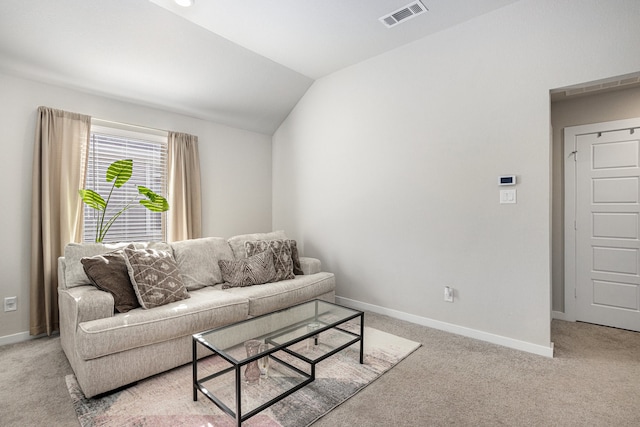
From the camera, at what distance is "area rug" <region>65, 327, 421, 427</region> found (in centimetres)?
183

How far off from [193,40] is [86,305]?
2436 mm

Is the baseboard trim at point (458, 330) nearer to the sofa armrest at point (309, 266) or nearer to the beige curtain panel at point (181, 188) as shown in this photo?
the sofa armrest at point (309, 266)

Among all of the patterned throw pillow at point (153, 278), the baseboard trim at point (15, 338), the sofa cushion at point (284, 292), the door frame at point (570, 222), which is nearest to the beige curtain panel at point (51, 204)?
the baseboard trim at point (15, 338)

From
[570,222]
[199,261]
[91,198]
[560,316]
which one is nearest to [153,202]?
[91,198]

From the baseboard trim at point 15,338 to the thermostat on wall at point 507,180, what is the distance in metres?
4.41

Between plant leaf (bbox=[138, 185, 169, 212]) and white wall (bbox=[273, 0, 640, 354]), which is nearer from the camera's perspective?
white wall (bbox=[273, 0, 640, 354])

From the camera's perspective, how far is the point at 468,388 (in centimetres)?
217

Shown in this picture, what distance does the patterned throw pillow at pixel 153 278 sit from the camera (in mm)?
2486

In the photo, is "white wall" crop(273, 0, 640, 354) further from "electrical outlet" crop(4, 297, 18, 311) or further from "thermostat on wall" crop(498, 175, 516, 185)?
"electrical outlet" crop(4, 297, 18, 311)

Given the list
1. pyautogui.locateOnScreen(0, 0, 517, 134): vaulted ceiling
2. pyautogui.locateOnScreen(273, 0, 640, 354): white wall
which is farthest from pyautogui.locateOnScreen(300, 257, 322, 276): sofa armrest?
pyautogui.locateOnScreen(0, 0, 517, 134): vaulted ceiling

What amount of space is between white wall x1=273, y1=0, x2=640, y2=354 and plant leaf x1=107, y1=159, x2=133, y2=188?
2154 millimetres

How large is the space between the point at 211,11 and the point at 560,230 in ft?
13.5

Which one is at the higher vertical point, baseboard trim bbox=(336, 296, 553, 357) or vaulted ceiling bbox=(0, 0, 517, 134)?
vaulted ceiling bbox=(0, 0, 517, 134)

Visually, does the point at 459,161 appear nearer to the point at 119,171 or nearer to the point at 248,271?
the point at 248,271
